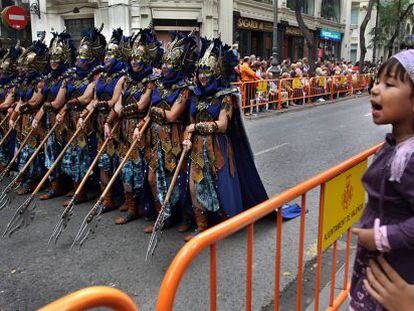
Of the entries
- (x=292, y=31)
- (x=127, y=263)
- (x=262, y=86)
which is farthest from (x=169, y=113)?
(x=292, y=31)

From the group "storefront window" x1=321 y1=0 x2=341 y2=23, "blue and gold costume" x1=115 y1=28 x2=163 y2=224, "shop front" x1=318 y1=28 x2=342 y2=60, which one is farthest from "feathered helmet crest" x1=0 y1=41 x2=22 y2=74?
"storefront window" x1=321 y1=0 x2=341 y2=23

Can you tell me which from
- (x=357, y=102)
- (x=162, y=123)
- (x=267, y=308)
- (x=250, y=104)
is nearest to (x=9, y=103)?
(x=162, y=123)

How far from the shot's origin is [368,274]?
1.78m

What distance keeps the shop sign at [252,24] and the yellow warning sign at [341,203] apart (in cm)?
2396

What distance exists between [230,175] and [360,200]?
1.69 meters

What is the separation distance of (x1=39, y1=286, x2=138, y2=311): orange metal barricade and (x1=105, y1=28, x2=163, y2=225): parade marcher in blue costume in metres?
3.84

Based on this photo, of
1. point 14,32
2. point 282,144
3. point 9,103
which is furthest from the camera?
point 14,32

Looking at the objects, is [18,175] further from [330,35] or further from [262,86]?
[330,35]

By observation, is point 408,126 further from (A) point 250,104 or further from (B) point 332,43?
(B) point 332,43

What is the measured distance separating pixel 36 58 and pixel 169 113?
8.69 ft

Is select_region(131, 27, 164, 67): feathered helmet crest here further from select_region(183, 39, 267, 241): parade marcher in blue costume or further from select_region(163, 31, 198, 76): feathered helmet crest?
select_region(183, 39, 267, 241): parade marcher in blue costume

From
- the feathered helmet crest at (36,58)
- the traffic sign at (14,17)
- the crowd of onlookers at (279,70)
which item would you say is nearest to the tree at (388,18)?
the crowd of onlookers at (279,70)

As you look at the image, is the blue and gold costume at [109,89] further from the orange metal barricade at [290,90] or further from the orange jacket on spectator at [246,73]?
the orange jacket on spectator at [246,73]

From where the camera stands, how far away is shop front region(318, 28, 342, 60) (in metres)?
36.4
